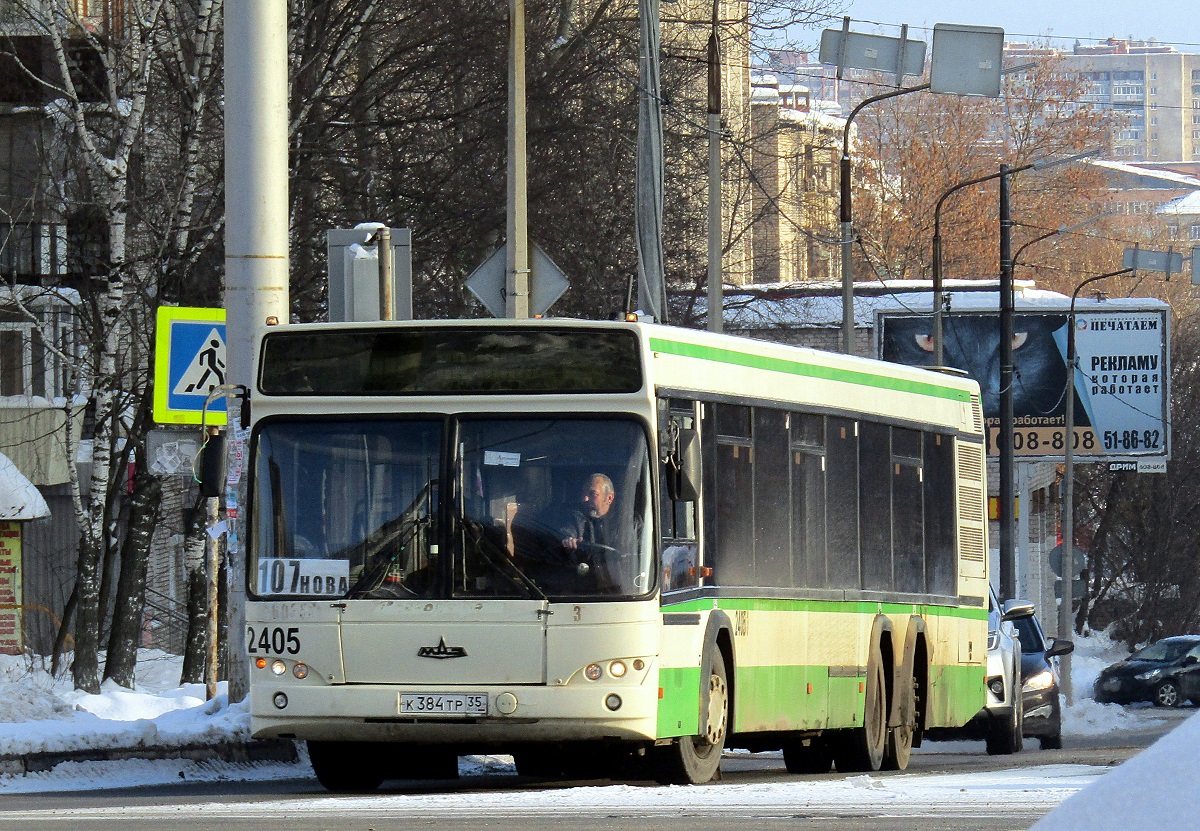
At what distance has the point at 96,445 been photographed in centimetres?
2150

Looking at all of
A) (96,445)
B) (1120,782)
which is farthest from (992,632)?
(1120,782)

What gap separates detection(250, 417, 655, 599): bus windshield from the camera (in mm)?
11086

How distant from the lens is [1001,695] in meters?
21.4

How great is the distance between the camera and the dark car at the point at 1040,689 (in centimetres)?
2392

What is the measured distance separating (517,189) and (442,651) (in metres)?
10.4

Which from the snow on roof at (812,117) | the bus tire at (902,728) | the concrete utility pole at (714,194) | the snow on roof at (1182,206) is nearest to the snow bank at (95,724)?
the bus tire at (902,728)

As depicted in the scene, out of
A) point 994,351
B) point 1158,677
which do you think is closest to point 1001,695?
point 1158,677

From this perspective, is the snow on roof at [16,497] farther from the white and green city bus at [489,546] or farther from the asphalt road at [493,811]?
the white and green city bus at [489,546]

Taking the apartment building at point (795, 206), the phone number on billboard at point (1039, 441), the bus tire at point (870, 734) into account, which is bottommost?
the bus tire at point (870, 734)

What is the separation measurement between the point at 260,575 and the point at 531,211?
18964mm

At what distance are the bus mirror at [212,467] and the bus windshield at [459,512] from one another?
3.46ft

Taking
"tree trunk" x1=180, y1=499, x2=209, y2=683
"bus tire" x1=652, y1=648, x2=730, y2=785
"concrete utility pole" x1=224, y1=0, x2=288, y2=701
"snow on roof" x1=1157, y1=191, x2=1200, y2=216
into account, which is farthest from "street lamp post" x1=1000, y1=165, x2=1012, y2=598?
"snow on roof" x1=1157, y1=191, x2=1200, y2=216

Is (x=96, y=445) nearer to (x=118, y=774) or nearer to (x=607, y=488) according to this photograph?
(x=118, y=774)

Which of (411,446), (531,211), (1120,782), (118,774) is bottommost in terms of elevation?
(118,774)
